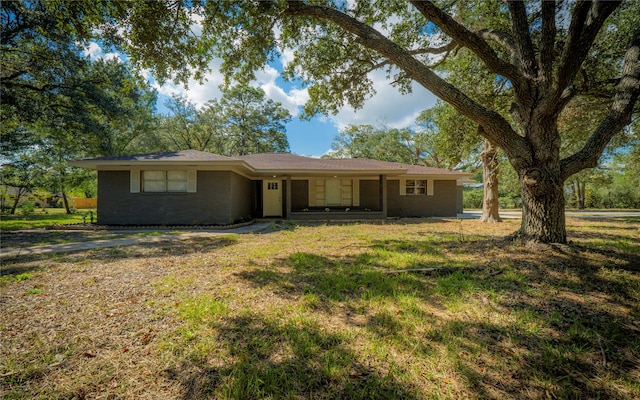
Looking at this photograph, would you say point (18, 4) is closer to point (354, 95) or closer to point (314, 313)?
point (354, 95)

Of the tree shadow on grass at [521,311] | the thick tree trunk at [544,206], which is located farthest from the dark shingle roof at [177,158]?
the thick tree trunk at [544,206]

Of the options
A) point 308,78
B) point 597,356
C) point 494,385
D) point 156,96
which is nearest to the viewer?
point 494,385

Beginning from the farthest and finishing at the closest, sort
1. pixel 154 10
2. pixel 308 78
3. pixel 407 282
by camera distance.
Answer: pixel 308 78
pixel 154 10
pixel 407 282

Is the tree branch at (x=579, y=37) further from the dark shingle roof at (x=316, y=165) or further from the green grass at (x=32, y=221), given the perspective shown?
the green grass at (x=32, y=221)

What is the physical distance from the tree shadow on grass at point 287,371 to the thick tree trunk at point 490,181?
11680mm

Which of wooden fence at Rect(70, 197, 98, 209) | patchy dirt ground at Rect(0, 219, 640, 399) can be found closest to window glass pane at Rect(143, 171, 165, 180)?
patchy dirt ground at Rect(0, 219, 640, 399)

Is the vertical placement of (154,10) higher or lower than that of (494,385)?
higher

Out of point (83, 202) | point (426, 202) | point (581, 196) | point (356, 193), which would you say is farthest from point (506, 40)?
point (83, 202)

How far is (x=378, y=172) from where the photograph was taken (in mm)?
11844

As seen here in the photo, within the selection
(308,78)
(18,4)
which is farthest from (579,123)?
(18,4)

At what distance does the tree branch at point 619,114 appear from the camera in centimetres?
427

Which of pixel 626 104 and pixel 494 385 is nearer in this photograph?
pixel 494 385

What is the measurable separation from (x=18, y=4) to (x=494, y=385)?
15255 millimetres

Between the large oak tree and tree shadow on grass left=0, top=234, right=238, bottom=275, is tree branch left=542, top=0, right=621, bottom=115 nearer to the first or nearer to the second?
the large oak tree
